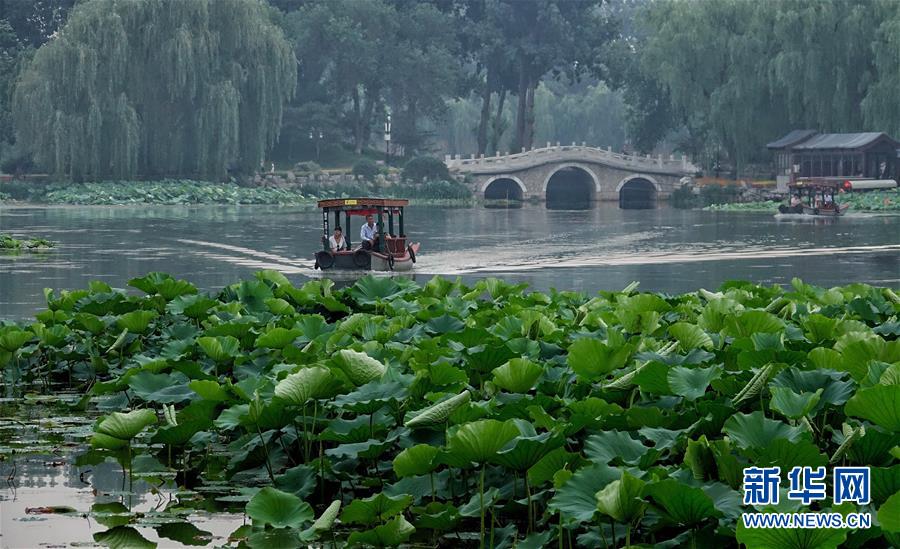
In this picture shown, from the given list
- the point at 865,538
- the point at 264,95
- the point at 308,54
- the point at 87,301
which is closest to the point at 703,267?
the point at 87,301

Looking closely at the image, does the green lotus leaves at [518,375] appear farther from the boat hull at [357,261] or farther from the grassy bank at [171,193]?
the grassy bank at [171,193]

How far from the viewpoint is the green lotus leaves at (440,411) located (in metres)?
5.05

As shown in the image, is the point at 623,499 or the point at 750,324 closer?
the point at 623,499

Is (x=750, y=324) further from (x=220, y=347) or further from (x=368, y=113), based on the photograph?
(x=368, y=113)

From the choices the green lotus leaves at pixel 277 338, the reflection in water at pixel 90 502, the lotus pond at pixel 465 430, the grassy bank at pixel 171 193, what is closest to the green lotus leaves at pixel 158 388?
the lotus pond at pixel 465 430

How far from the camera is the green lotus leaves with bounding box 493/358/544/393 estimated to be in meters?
5.56

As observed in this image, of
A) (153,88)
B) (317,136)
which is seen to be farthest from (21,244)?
(317,136)

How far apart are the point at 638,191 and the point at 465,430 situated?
6349 cm

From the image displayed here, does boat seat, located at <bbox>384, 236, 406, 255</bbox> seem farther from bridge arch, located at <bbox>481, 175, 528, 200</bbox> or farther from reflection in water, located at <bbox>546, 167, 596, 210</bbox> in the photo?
reflection in water, located at <bbox>546, 167, 596, 210</bbox>

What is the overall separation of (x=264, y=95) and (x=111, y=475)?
145ft

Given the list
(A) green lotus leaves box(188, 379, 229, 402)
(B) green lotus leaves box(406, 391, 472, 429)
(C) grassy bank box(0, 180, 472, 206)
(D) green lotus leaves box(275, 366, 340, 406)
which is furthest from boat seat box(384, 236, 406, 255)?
(C) grassy bank box(0, 180, 472, 206)

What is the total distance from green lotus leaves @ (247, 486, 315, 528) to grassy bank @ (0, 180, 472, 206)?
4446 centimetres

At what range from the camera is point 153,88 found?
157 feet

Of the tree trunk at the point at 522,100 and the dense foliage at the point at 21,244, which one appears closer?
the dense foliage at the point at 21,244
